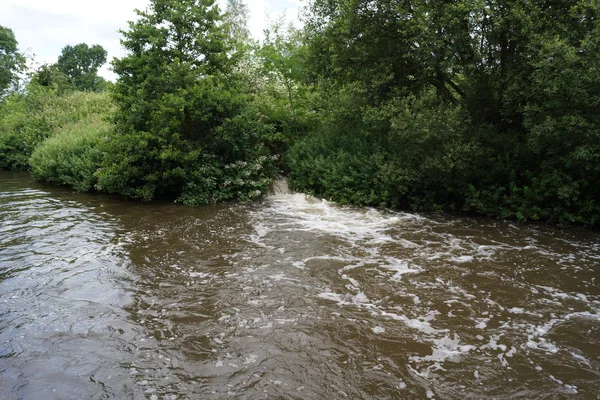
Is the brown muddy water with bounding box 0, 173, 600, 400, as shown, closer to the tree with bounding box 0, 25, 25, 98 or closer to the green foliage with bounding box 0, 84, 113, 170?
the green foliage with bounding box 0, 84, 113, 170

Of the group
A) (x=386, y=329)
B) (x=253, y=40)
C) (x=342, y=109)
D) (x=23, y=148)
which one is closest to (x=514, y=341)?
(x=386, y=329)

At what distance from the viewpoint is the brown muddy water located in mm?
4055

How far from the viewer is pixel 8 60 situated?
113 feet

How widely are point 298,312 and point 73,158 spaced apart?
12.5m

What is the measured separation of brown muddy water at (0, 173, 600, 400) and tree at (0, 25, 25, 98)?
2925 centimetres

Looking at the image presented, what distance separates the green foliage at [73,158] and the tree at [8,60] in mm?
20243

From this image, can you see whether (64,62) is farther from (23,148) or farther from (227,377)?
(227,377)

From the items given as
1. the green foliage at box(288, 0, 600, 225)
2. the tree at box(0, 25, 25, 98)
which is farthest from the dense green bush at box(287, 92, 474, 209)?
the tree at box(0, 25, 25, 98)

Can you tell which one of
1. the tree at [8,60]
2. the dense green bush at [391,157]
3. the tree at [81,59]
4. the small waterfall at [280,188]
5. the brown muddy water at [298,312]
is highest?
the tree at [81,59]

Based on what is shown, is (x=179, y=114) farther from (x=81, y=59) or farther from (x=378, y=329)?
(x=81, y=59)

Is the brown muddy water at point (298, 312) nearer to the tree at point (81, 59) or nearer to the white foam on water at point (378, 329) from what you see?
the white foam on water at point (378, 329)

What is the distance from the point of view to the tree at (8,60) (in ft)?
105

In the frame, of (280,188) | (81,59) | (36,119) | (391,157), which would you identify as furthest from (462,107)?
(81,59)

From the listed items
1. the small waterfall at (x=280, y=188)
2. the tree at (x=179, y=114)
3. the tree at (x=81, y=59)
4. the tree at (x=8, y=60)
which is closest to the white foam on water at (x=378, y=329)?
the tree at (x=179, y=114)
